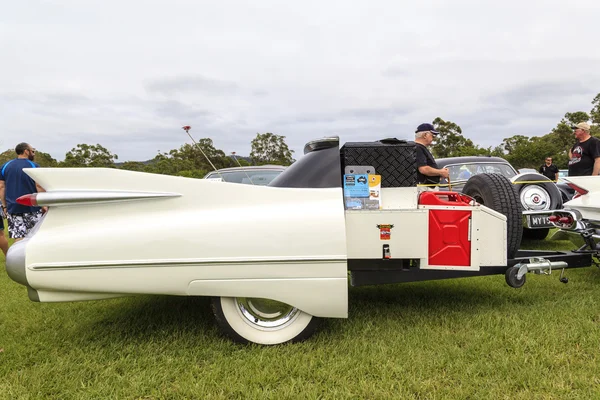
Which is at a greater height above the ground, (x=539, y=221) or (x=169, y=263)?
(x=169, y=263)

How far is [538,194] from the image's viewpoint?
558cm

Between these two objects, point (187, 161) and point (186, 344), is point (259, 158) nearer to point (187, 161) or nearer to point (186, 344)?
point (187, 161)

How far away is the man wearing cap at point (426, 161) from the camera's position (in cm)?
416

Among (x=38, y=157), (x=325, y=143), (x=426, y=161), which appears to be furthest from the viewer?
(x=38, y=157)

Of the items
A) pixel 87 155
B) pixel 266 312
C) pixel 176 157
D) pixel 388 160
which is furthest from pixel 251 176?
pixel 87 155

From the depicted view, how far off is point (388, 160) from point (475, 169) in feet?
16.3

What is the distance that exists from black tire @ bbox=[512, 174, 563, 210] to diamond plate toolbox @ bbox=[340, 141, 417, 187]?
3387mm

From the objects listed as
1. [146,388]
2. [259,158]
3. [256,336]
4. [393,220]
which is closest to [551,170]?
[393,220]

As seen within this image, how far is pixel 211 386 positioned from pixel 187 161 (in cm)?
2154

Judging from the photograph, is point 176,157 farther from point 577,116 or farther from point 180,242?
point 577,116

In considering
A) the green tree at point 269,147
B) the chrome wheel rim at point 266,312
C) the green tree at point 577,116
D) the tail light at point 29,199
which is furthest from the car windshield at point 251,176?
the green tree at point 577,116

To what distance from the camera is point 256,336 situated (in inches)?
105

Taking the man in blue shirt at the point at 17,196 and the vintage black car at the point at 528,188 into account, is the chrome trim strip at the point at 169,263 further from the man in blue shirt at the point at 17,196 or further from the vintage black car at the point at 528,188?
the man in blue shirt at the point at 17,196

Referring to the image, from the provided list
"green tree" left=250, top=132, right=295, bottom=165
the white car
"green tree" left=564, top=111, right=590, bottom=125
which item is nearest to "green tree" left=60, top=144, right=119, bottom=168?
"green tree" left=250, top=132, right=295, bottom=165
